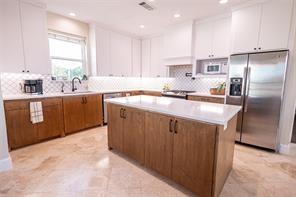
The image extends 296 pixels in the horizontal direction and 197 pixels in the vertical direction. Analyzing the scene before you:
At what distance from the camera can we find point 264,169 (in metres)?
2.22

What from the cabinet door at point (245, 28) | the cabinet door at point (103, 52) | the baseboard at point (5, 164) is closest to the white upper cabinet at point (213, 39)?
the cabinet door at point (245, 28)

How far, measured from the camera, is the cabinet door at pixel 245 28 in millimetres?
2783

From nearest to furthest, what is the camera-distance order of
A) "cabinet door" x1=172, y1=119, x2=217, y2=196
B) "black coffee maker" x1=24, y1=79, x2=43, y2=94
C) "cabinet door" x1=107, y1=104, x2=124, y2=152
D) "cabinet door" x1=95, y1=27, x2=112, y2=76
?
"cabinet door" x1=172, y1=119, x2=217, y2=196 → "cabinet door" x1=107, y1=104, x2=124, y2=152 → "black coffee maker" x1=24, y1=79, x2=43, y2=94 → "cabinet door" x1=95, y1=27, x2=112, y2=76

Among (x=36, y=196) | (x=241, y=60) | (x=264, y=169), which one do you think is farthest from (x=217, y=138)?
(x=241, y=60)

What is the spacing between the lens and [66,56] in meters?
3.83

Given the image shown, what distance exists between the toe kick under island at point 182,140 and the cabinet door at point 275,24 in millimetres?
1682

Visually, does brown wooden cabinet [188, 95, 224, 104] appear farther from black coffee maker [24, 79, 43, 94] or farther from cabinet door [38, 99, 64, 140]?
black coffee maker [24, 79, 43, 94]

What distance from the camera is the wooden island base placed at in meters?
1.48

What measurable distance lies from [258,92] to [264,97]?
124 millimetres

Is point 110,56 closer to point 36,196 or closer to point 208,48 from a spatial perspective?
point 208,48

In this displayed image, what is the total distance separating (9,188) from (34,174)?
284 mm

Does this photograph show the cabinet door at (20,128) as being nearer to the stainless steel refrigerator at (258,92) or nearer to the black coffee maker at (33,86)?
the black coffee maker at (33,86)

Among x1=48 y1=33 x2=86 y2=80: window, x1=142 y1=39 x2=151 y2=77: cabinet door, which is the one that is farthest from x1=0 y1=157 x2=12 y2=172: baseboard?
x1=142 y1=39 x2=151 y2=77: cabinet door

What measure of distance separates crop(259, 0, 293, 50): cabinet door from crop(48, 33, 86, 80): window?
3993mm
